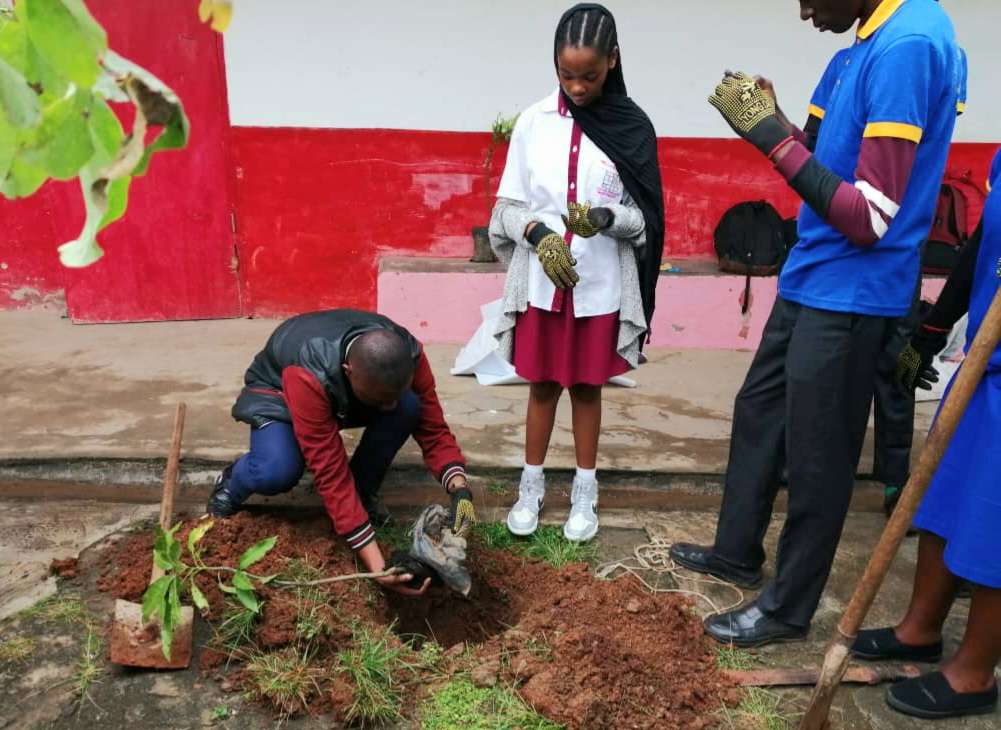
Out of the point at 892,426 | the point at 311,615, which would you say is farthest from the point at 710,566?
the point at 311,615

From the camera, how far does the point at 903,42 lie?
1.90 m

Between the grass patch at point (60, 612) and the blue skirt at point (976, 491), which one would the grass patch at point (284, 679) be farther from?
the blue skirt at point (976, 491)

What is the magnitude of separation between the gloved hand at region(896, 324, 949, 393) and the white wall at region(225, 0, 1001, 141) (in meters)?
2.91

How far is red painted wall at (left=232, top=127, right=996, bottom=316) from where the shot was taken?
4.94 m

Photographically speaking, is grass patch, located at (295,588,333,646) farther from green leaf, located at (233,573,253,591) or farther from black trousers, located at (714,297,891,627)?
black trousers, located at (714,297,891,627)

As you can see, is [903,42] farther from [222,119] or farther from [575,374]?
[222,119]

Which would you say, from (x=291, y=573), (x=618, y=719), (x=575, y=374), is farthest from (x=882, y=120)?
(x=291, y=573)

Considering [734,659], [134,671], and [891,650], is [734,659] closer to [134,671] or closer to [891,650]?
[891,650]

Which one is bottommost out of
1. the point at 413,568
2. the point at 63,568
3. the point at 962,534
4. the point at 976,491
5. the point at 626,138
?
the point at 63,568

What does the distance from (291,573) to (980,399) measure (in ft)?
6.65

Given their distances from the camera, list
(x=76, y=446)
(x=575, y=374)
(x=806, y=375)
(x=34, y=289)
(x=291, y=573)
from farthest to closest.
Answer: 1. (x=34, y=289)
2. (x=76, y=446)
3. (x=575, y=374)
4. (x=291, y=573)
5. (x=806, y=375)

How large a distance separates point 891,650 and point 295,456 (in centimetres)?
197

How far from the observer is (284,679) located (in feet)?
7.13

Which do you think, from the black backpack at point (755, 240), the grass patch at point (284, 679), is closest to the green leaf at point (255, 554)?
the grass patch at point (284, 679)
